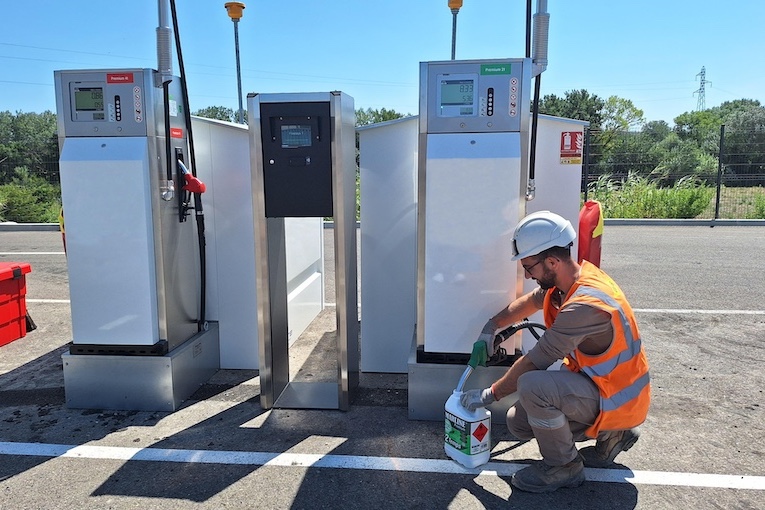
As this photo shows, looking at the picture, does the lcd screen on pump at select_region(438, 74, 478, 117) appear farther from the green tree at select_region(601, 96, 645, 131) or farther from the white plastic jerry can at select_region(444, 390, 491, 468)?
the green tree at select_region(601, 96, 645, 131)

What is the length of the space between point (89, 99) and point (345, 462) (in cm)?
292

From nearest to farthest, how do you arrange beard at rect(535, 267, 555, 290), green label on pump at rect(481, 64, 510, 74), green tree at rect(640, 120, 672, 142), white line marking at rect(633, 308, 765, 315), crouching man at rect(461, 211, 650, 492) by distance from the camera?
crouching man at rect(461, 211, 650, 492) < beard at rect(535, 267, 555, 290) < green label on pump at rect(481, 64, 510, 74) < white line marking at rect(633, 308, 765, 315) < green tree at rect(640, 120, 672, 142)

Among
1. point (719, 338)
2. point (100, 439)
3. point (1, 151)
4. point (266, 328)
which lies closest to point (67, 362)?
point (100, 439)

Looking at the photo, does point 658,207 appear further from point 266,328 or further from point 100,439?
point 100,439

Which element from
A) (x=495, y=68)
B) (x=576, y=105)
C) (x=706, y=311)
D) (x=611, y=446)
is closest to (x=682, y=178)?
(x=706, y=311)

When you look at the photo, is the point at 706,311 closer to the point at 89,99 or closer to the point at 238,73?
the point at 238,73

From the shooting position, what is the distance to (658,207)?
52.2ft

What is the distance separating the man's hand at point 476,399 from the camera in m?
3.24

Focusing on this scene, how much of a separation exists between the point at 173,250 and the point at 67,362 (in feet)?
3.42

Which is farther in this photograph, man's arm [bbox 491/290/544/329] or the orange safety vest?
man's arm [bbox 491/290/544/329]

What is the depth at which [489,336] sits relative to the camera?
11.7 feet

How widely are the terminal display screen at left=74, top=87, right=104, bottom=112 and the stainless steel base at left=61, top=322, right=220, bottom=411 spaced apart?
169 centimetres

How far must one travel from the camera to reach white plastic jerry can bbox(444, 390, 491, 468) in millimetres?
3221

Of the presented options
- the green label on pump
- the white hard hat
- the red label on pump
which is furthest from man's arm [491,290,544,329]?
the red label on pump
